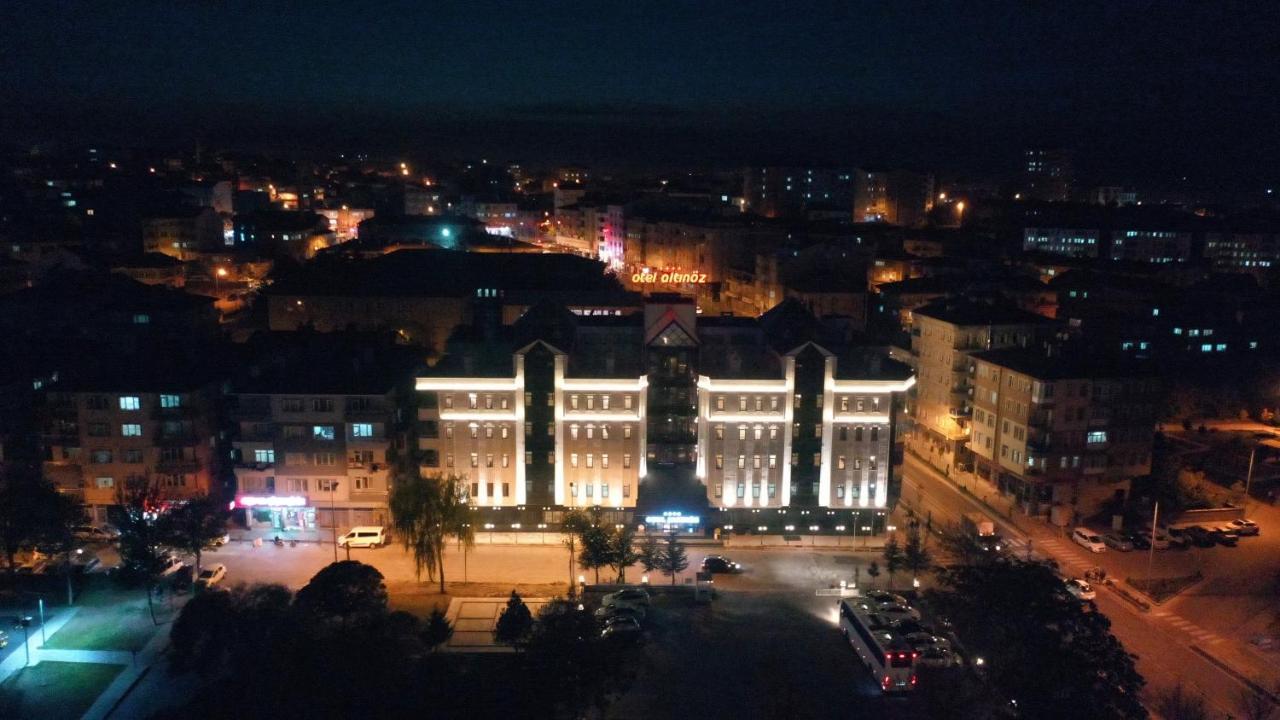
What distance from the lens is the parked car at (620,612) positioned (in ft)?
91.6

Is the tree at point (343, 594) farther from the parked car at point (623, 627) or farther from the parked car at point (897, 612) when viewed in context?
the parked car at point (897, 612)

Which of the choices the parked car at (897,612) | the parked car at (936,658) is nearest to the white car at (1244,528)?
the parked car at (897,612)

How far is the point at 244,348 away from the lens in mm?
42188

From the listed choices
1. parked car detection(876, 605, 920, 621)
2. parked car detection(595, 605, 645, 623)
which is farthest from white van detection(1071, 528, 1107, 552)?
parked car detection(595, 605, 645, 623)

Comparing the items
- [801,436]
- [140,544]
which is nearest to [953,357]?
[801,436]

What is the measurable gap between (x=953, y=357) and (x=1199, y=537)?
12.6 m

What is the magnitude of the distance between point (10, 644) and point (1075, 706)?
2873cm

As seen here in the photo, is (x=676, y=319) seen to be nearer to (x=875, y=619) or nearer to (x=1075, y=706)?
(x=875, y=619)

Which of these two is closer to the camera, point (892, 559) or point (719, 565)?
point (892, 559)

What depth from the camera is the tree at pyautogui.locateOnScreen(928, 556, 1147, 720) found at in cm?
2150

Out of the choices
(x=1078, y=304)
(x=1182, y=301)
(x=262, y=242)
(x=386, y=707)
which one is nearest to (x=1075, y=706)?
(x=386, y=707)

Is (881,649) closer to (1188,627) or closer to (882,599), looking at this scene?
(882,599)

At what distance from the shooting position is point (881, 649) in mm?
24719

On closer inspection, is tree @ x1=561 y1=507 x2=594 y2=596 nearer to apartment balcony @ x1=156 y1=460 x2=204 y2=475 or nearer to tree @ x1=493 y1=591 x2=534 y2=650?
tree @ x1=493 y1=591 x2=534 y2=650
